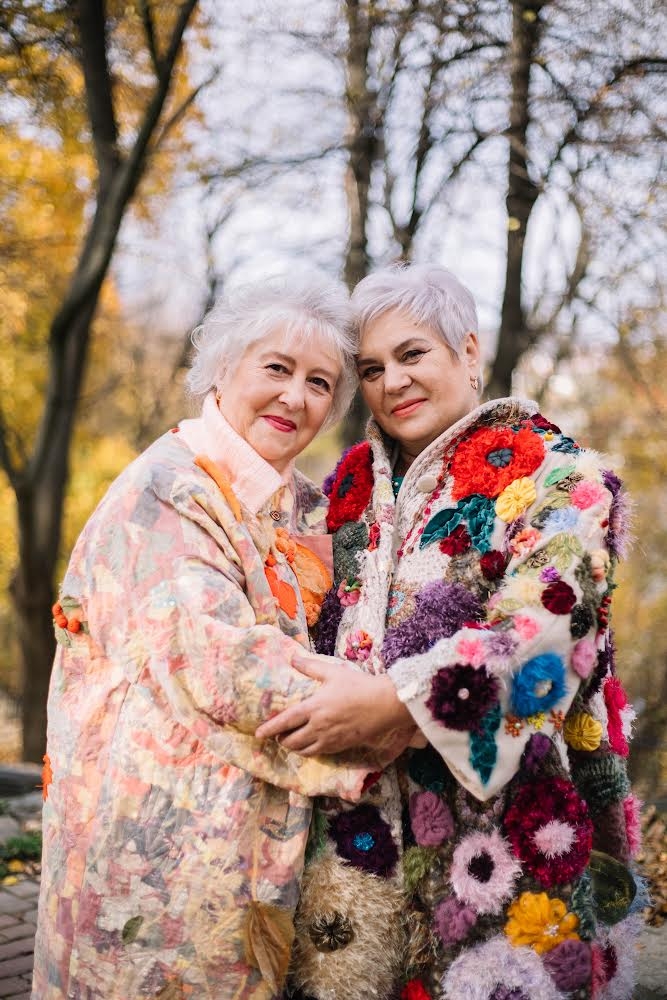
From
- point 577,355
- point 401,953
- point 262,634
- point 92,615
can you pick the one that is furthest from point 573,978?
point 577,355

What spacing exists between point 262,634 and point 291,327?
0.86 meters

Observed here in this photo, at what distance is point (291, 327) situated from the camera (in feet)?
8.02

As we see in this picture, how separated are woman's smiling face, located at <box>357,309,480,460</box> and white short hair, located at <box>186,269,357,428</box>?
11 centimetres

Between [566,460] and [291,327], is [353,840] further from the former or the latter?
[291,327]

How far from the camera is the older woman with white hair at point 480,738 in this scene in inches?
81.7

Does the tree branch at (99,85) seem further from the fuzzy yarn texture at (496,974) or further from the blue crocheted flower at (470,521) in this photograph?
the fuzzy yarn texture at (496,974)

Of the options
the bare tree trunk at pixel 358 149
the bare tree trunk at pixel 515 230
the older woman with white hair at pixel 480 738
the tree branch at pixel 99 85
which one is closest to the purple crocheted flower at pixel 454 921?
the older woman with white hair at pixel 480 738

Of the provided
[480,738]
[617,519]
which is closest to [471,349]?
[617,519]

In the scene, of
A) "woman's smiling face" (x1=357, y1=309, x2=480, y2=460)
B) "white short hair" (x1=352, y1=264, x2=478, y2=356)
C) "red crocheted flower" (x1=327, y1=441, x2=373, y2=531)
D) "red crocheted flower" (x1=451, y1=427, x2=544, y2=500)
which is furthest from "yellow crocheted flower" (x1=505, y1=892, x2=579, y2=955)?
A: "white short hair" (x1=352, y1=264, x2=478, y2=356)

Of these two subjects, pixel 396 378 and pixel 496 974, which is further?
pixel 396 378

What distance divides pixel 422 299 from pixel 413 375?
216mm

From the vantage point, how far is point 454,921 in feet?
7.09

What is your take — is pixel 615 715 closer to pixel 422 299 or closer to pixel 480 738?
pixel 480 738

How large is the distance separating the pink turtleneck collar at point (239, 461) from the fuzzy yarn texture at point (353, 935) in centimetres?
90
